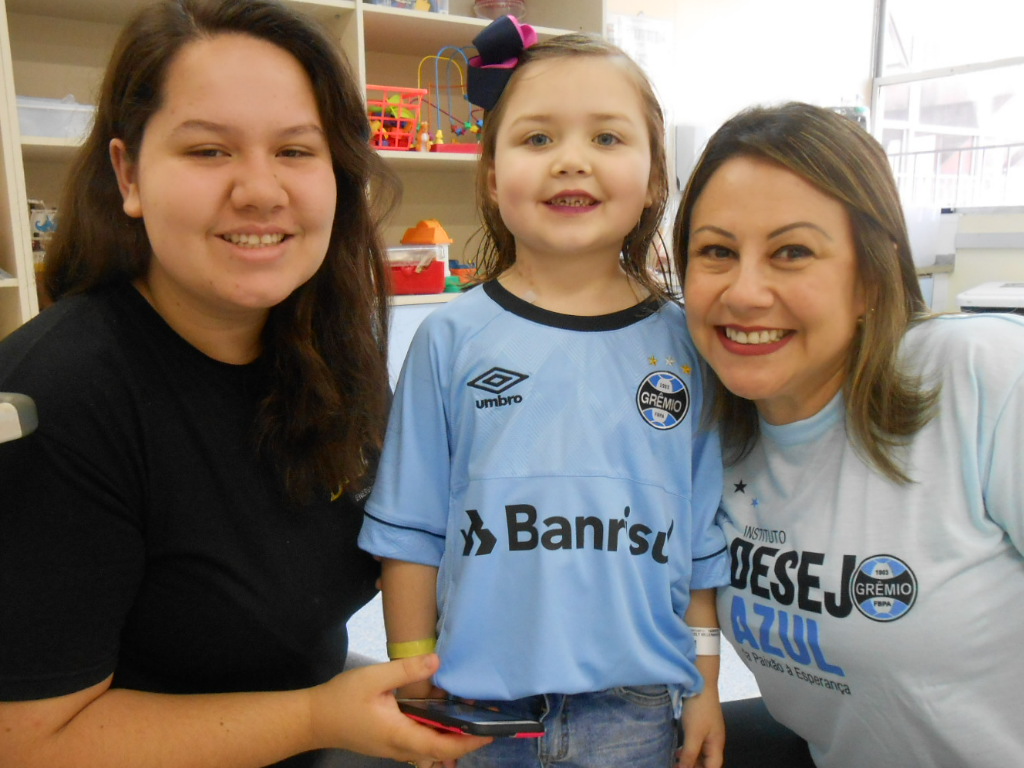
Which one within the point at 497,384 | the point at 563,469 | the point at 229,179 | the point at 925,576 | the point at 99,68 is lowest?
the point at 925,576

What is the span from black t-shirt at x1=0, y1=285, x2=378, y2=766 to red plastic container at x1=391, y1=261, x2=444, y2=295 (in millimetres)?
1732

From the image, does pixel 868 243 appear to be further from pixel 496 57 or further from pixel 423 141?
pixel 423 141

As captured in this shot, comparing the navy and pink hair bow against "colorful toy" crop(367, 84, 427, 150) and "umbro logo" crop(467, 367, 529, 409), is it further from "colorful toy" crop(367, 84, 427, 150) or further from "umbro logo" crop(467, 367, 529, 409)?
"colorful toy" crop(367, 84, 427, 150)

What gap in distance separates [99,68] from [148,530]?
2243 millimetres

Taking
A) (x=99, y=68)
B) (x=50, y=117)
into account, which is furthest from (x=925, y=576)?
(x=99, y=68)

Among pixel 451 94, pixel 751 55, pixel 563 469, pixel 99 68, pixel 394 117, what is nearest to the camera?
pixel 563 469

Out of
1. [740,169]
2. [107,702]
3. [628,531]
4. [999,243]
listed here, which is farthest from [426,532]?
[999,243]

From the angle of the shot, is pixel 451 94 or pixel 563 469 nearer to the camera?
pixel 563 469

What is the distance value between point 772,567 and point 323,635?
1.99 ft

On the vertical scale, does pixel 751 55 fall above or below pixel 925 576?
above

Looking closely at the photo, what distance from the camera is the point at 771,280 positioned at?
0.92 m

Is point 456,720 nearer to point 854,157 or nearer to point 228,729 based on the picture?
point 228,729

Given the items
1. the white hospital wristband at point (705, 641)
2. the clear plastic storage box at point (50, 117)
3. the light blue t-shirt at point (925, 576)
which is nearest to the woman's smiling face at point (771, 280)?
the light blue t-shirt at point (925, 576)

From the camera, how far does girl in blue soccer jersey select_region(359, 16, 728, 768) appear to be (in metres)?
0.93
